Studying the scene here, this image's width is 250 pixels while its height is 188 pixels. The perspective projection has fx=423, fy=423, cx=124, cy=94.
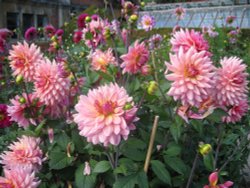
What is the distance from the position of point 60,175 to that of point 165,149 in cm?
37

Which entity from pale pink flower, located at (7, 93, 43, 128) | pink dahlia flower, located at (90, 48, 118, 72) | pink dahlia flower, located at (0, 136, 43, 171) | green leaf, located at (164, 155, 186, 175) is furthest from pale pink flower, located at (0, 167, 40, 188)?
pink dahlia flower, located at (90, 48, 118, 72)

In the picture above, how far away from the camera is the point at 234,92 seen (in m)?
1.18

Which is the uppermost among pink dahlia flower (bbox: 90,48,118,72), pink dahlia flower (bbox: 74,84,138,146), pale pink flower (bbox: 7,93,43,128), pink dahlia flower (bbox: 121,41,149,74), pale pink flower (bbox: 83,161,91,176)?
pink dahlia flower (bbox: 121,41,149,74)

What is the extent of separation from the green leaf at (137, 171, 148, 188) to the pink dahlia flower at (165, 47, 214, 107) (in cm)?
27

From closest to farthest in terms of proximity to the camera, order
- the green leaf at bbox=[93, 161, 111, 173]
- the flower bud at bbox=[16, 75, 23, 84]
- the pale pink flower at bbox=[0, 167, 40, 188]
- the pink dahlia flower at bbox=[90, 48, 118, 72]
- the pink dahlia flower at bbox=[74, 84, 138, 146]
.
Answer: the pink dahlia flower at bbox=[74, 84, 138, 146]
the pale pink flower at bbox=[0, 167, 40, 188]
the green leaf at bbox=[93, 161, 111, 173]
the flower bud at bbox=[16, 75, 23, 84]
the pink dahlia flower at bbox=[90, 48, 118, 72]

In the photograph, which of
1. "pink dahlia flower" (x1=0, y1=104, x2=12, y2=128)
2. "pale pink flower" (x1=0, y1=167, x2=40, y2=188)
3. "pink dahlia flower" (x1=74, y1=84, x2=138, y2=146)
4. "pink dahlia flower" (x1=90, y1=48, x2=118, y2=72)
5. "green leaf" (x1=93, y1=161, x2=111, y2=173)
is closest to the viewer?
"pink dahlia flower" (x1=74, y1=84, x2=138, y2=146)

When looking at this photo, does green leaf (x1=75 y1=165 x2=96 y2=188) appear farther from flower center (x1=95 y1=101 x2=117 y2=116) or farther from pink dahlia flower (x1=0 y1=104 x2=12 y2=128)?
pink dahlia flower (x1=0 y1=104 x2=12 y2=128)

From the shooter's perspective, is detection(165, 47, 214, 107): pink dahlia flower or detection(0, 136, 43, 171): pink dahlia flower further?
detection(0, 136, 43, 171): pink dahlia flower

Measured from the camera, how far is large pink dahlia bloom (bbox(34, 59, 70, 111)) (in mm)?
1249

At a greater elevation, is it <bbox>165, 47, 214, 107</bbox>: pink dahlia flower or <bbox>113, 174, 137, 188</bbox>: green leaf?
<bbox>165, 47, 214, 107</bbox>: pink dahlia flower

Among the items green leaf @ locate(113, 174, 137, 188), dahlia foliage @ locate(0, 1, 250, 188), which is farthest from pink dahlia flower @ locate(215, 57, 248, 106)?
green leaf @ locate(113, 174, 137, 188)

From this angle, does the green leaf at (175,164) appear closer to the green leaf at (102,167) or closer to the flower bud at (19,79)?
the green leaf at (102,167)

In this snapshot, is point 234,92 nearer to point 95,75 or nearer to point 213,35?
point 95,75

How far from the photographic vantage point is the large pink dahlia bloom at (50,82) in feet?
4.10
